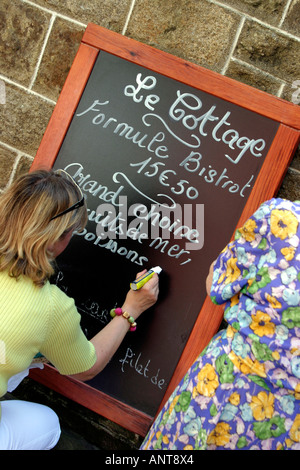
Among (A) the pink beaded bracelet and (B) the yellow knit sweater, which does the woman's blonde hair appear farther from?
(A) the pink beaded bracelet

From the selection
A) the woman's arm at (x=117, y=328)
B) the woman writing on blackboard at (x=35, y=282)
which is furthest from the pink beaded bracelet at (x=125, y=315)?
the woman writing on blackboard at (x=35, y=282)

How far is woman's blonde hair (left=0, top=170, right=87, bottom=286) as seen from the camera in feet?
5.15

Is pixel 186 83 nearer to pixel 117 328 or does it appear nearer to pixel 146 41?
pixel 146 41

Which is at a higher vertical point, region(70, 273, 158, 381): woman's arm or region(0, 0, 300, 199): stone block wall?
region(0, 0, 300, 199): stone block wall

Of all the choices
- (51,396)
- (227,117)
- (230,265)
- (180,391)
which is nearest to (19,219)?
(230,265)

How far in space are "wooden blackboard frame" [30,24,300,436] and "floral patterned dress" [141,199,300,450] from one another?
36 cm

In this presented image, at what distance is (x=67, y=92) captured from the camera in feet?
6.85

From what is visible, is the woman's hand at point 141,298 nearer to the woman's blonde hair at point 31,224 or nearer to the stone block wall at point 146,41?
the woman's blonde hair at point 31,224

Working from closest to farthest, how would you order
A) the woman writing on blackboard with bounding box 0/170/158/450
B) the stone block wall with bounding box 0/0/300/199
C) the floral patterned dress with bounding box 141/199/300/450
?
the floral patterned dress with bounding box 141/199/300/450, the woman writing on blackboard with bounding box 0/170/158/450, the stone block wall with bounding box 0/0/300/199

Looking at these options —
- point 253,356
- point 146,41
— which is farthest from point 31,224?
point 146,41

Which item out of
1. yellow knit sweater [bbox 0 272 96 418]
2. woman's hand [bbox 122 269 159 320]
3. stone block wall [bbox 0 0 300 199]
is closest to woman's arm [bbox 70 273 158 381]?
woman's hand [bbox 122 269 159 320]
